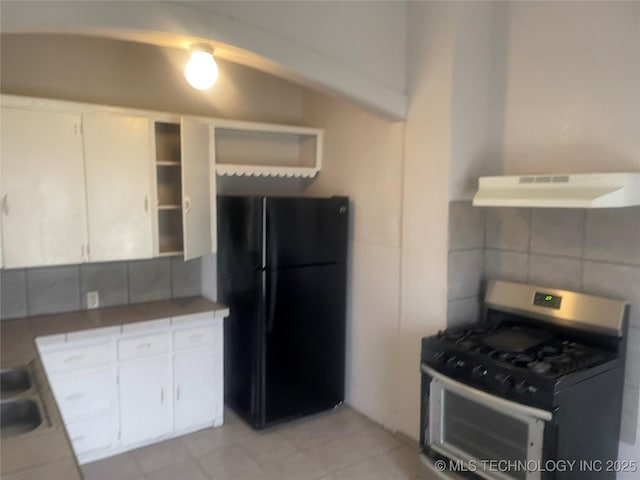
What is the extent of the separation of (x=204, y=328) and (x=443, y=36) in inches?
87.3

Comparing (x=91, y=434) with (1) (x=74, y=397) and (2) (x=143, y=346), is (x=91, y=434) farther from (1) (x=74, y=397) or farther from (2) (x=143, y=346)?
(2) (x=143, y=346)

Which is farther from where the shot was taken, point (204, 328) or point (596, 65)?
point (204, 328)

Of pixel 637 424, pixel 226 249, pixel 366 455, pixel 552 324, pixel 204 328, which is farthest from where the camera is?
pixel 226 249

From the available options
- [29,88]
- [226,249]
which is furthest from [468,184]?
[29,88]

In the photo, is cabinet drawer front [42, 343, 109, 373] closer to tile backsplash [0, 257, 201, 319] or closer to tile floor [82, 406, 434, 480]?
tile backsplash [0, 257, 201, 319]

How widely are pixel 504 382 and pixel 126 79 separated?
2.75 meters

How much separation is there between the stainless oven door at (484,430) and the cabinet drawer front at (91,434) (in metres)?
1.80

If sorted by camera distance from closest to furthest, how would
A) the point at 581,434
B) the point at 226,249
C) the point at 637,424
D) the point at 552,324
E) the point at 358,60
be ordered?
the point at 581,434
the point at 637,424
the point at 552,324
the point at 358,60
the point at 226,249

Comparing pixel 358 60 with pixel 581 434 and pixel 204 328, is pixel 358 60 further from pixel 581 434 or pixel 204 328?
pixel 581 434

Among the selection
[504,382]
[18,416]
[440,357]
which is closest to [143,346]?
[18,416]

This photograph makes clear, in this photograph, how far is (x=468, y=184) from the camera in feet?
8.79

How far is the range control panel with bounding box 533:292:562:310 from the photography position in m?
2.40

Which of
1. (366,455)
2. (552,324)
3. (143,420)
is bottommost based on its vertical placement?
(366,455)

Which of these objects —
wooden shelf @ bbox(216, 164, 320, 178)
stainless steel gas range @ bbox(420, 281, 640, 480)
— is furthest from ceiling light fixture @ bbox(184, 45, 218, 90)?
stainless steel gas range @ bbox(420, 281, 640, 480)
